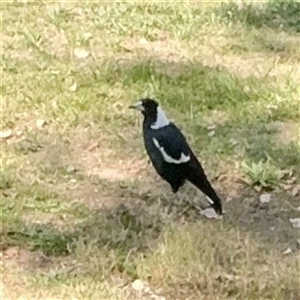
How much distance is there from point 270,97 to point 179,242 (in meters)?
1.98

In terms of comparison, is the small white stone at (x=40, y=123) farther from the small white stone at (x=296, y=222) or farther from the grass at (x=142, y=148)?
the small white stone at (x=296, y=222)

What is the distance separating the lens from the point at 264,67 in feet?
21.5

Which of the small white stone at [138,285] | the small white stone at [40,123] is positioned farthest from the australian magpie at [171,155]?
the small white stone at [40,123]

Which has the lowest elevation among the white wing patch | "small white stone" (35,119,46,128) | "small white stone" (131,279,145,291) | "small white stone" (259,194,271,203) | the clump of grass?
"small white stone" (35,119,46,128)

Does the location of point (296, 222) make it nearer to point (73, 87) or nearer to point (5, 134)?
point (5, 134)

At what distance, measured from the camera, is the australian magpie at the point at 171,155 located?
474 centimetres

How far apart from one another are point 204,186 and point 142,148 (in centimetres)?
88

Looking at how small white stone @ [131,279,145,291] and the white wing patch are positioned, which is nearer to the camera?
small white stone @ [131,279,145,291]

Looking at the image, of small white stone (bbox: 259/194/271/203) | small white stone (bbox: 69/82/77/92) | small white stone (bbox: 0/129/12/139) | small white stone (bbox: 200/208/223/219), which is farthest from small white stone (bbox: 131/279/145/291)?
small white stone (bbox: 69/82/77/92)

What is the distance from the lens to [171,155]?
4.82 meters

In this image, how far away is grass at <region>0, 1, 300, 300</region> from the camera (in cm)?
421

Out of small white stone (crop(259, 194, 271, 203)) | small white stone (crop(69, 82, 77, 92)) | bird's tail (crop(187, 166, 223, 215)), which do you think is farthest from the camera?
small white stone (crop(69, 82, 77, 92))

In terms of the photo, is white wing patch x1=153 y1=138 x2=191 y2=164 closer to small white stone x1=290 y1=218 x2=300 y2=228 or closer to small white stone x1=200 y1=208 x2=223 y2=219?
small white stone x1=200 y1=208 x2=223 y2=219

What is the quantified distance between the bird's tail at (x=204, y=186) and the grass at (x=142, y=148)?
Result: 109 mm
